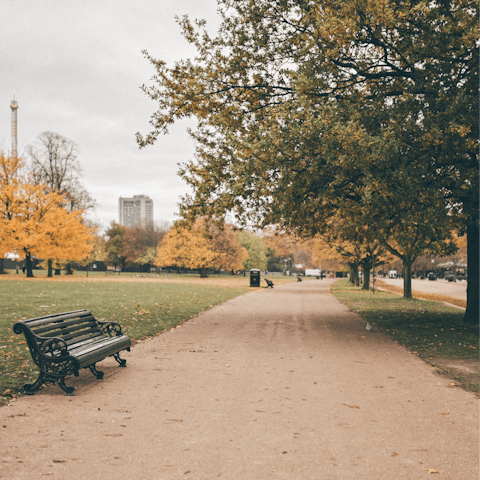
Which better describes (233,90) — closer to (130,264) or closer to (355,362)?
(355,362)

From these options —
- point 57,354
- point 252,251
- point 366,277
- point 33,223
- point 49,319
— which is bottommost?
point 366,277

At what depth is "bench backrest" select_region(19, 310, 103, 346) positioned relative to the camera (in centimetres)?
594

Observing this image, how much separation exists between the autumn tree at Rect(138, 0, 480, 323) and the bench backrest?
5.38 metres

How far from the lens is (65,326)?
21.5ft

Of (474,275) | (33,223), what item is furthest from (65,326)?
(33,223)

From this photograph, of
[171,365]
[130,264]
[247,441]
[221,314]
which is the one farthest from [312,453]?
[130,264]

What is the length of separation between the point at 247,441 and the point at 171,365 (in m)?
3.40

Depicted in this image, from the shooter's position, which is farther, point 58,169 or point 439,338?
point 58,169

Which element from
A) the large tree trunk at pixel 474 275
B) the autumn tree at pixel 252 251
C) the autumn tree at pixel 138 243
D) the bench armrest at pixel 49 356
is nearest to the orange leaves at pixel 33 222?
the autumn tree at pixel 138 243

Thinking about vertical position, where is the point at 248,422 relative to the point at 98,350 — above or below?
below

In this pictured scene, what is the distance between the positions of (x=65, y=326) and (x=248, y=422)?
319cm

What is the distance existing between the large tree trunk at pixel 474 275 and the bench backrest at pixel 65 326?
9865mm

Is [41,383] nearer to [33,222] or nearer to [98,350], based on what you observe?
[98,350]

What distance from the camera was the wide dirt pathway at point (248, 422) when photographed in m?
3.75
